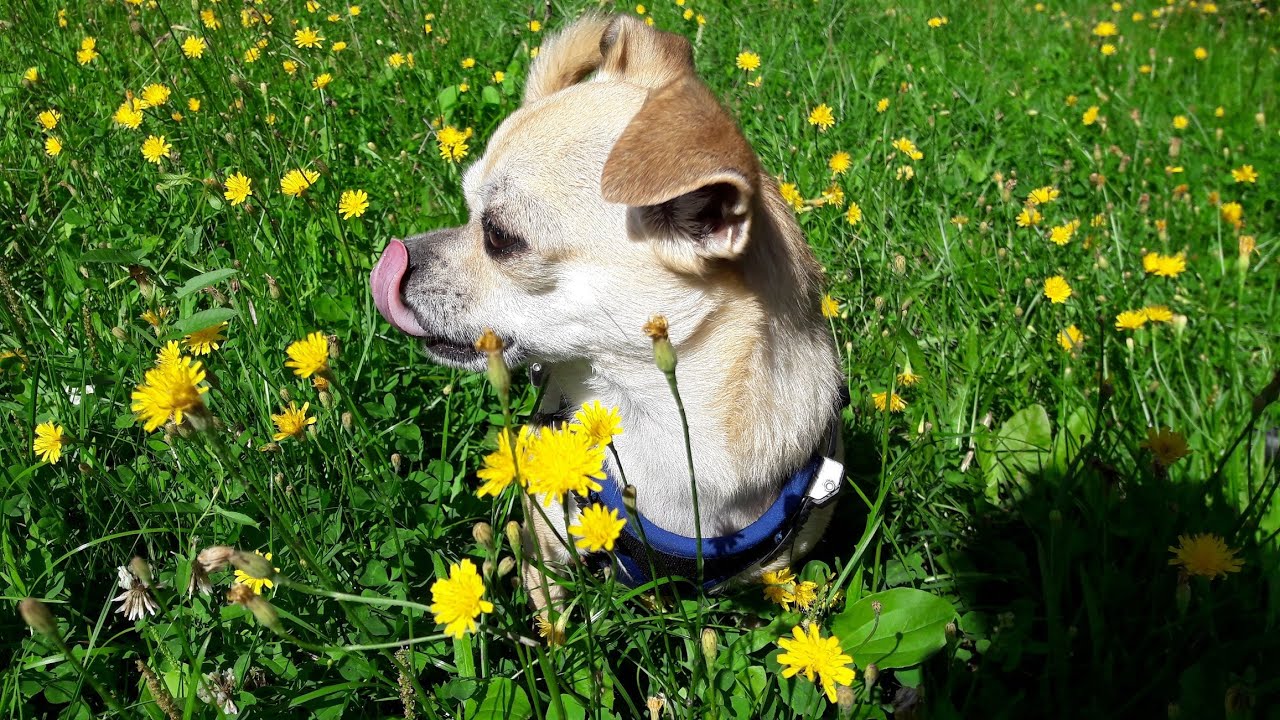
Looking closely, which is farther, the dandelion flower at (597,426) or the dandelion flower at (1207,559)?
the dandelion flower at (1207,559)

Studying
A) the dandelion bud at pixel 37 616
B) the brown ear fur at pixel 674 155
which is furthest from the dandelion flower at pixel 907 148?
the dandelion bud at pixel 37 616

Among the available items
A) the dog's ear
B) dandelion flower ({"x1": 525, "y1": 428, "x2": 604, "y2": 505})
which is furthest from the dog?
dandelion flower ({"x1": 525, "y1": 428, "x2": 604, "y2": 505})

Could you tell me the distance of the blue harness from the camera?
1.74 metres

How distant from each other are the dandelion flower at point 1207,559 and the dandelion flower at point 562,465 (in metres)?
1.20

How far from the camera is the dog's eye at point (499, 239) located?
185 cm

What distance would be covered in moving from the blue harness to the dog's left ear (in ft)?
1.91

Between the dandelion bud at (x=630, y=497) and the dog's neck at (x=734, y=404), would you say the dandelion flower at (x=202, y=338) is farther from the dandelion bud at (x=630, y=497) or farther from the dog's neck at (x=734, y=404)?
the dandelion bud at (x=630, y=497)

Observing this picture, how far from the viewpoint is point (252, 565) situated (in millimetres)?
949

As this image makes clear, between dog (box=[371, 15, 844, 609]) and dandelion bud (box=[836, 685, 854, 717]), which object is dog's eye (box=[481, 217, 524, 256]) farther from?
dandelion bud (box=[836, 685, 854, 717])

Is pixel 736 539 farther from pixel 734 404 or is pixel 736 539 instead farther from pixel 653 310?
pixel 653 310

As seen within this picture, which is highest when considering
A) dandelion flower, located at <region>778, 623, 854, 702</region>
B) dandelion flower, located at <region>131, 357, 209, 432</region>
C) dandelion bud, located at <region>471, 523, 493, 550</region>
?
dandelion flower, located at <region>131, 357, 209, 432</region>

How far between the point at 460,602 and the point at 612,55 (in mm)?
1674

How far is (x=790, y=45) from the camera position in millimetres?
4316

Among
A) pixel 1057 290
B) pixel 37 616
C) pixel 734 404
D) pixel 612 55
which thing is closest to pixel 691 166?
pixel 734 404
